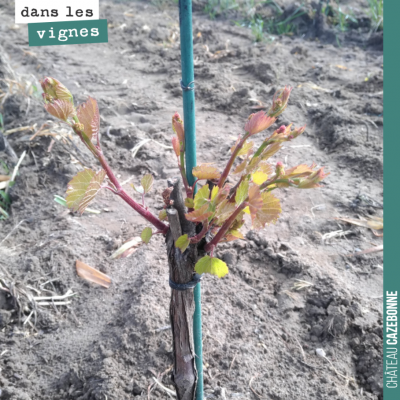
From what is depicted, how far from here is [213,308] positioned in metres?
1.82

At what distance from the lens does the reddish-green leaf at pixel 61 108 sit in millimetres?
786

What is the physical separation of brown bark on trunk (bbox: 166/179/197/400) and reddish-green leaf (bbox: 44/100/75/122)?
0.27m

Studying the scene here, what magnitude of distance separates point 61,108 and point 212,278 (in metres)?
1.33

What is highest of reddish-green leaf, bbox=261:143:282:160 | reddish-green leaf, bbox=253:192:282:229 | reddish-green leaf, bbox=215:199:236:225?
reddish-green leaf, bbox=261:143:282:160

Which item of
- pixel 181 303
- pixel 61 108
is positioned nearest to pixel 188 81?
pixel 61 108

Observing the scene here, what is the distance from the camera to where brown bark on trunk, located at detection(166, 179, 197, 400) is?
3.21 feet

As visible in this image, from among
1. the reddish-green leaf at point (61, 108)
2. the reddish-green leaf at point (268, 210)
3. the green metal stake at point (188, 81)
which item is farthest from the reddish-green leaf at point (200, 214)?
the reddish-green leaf at point (61, 108)

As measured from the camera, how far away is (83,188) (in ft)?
2.77

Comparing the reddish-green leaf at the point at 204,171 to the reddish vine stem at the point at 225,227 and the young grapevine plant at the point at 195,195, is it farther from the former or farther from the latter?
the reddish vine stem at the point at 225,227

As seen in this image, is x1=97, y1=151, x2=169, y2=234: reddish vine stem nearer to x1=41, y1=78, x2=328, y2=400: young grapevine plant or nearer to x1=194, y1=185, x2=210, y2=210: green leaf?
x1=41, y1=78, x2=328, y2=400: young grapevine plant

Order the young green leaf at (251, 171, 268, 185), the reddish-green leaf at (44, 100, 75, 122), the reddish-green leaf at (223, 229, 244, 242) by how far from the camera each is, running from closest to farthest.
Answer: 1. the reddish-green leaf at (44, 100, 75, 122)
2. the young green leaf at (251, 171, 268, 185)
3. the reddish-green leaf at (223, 229, 244, 242)

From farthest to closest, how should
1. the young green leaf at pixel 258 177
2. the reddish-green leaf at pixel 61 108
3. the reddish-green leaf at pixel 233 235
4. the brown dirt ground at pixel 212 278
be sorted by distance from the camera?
1. the brown dirt ground at pixel 212 278
2. the reddish-green leaf at pixel 233 235
3. the young green leaf at pixel 258 177
4. the reddish-green leaf at pixel 61 108

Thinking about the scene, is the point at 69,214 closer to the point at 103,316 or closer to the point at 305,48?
the point at 103,316

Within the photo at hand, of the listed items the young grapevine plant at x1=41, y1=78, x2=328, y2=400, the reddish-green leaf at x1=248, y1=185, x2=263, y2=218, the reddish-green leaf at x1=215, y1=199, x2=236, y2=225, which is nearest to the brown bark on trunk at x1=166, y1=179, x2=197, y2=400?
the young grapevine plant at x1=41, y1=78, x2=328, y2=400
